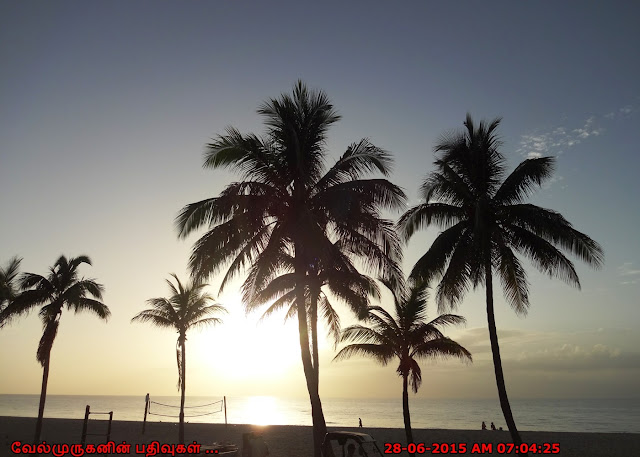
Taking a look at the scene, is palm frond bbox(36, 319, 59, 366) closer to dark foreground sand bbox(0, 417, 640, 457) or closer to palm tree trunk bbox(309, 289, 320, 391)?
dark foreground sand bbox(0, 417, 640, 457)

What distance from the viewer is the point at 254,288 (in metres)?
16.9

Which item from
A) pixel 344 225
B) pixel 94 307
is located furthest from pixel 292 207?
pixel 94 307

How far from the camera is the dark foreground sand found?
29.2m

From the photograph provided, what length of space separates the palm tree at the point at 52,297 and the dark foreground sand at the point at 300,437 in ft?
20.9

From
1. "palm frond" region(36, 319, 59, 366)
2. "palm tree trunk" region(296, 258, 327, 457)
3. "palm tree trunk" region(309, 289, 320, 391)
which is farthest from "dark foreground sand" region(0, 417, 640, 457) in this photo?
"palm tree trunk" region(296, 258, 327, 457)

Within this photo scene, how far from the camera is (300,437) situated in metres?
33.4

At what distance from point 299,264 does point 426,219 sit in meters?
6.01

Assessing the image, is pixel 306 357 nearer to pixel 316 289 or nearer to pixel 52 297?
pixel 316 289

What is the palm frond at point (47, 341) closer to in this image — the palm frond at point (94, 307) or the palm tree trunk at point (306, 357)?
the palm frond at point (94, 307)

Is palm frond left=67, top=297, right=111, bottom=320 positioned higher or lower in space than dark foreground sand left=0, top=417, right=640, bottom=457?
higher

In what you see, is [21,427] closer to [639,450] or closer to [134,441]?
[134,441]

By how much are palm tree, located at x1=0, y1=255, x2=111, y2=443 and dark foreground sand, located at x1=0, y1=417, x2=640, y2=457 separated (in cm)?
636

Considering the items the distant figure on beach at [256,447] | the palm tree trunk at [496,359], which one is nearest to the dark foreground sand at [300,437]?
the distant figure on beach at [256,447]

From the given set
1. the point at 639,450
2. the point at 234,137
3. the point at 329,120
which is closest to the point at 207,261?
the point at 234,137
